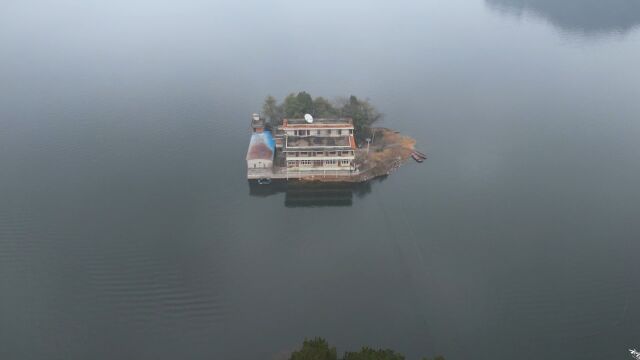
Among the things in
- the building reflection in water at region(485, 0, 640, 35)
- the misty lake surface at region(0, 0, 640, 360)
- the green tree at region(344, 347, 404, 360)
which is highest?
the building reflection in water at region(485, 0, 640, 35)

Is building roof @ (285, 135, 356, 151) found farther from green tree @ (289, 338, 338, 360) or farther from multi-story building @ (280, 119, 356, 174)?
green tree @ (289, 338, 338, 360)

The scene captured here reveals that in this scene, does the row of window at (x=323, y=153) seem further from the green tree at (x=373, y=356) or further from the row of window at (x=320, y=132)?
the green tree at (x=373, y=356)

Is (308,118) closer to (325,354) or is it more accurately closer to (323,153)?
(323,153)

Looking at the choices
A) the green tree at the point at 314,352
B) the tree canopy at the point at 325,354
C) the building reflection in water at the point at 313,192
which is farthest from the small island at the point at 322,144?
the tree canopy at the point at 325,354

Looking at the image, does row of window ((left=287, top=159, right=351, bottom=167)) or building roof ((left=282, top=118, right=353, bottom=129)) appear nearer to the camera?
row of window ((left=287, top=159, right=351, bottom=167))

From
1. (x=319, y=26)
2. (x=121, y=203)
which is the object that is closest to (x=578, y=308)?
(x=121, y=203)

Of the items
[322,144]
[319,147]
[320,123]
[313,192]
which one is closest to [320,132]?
[320,123]

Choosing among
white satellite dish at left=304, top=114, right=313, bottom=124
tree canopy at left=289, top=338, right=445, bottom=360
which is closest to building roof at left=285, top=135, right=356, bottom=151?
white satellite dish at left=304, top=114, right=313, bottom=124
